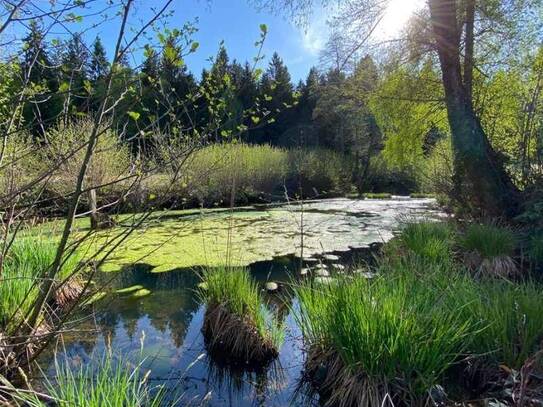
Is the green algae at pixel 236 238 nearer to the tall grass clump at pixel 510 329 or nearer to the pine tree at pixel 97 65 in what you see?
the tall grass clump at pixel 510 329

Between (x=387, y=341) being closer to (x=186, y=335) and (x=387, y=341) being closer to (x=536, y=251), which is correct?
(x=186, y=335)

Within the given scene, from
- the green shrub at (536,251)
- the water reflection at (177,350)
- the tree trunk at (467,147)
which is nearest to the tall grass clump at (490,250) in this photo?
the green shrub at (536,251)

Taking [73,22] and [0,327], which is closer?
[73,22]

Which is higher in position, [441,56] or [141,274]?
[441,56]

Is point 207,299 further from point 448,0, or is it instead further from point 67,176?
point 448,0

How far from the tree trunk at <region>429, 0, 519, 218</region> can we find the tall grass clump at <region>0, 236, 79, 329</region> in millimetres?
6534

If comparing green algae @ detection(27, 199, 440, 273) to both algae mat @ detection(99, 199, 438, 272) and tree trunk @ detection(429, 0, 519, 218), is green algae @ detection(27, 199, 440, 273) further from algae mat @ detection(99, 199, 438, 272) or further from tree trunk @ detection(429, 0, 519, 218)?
tree trunk @ detection(429, 0, 519, 218)

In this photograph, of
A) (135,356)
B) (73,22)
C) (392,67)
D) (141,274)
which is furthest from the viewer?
(392,67)

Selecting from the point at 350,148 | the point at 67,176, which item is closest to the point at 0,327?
the point at 67,176

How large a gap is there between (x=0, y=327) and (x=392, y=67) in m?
9.22

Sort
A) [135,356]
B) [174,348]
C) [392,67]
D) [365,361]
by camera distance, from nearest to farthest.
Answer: [365,361] < [135,356] < [174,348] < [392,67]

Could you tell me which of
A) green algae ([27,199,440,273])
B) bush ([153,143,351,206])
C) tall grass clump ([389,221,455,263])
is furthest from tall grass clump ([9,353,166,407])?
bush ([153,143,351,206])

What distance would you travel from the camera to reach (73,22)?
1575 millimetres

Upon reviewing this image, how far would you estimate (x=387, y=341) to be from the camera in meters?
2.09
